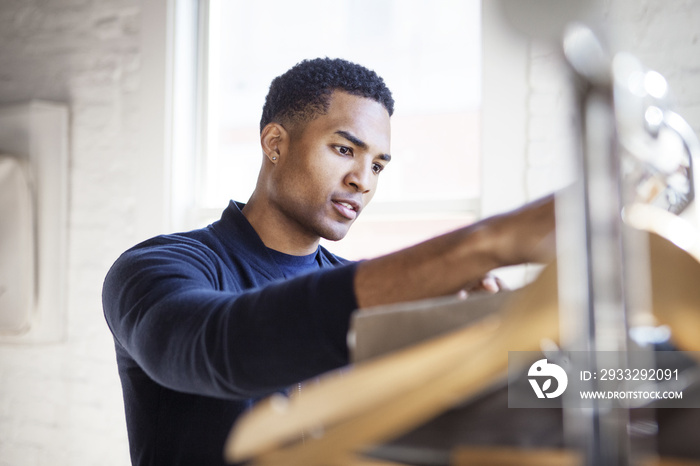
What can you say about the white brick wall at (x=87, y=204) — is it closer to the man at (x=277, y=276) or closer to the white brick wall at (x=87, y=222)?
the white brick wall at (x=87, y=222)

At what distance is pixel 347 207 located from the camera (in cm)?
158

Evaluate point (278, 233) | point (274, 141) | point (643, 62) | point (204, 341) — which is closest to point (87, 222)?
point (274, 141)

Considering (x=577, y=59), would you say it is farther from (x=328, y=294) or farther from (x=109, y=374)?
(x=109, y=374)

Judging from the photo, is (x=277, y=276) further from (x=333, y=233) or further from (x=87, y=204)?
(x=87, y=204)

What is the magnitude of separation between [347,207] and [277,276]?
0.96ft

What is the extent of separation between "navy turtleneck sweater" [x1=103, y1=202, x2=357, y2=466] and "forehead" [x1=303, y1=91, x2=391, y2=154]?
1.90ft

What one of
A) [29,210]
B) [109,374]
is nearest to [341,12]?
[29,210]

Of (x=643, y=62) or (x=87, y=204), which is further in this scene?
(x=87, y=204)

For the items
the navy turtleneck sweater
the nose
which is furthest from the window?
the navy turtleneck sweater

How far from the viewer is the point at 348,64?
67.3 inches

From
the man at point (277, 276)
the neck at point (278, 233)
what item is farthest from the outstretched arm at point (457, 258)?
the neck at point (278, 233)

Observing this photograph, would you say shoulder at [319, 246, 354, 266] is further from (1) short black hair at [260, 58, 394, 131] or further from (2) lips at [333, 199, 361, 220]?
(1) short black hair at [260, 58, 394, 131]

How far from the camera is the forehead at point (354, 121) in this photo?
1562mm

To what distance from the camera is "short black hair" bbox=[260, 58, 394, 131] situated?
1608mm
